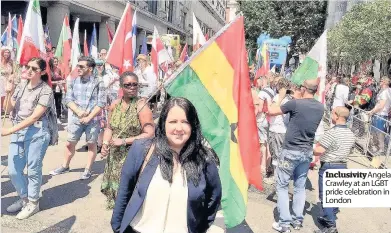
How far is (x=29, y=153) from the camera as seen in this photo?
4.29m

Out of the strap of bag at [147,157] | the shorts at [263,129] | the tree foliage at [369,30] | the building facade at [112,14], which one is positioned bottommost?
the shorts at [263,129]

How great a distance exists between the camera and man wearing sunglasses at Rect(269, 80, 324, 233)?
4.33m

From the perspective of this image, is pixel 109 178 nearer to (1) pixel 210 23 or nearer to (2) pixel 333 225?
(2) pixel 333 225

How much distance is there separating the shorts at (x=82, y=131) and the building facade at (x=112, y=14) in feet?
41.0

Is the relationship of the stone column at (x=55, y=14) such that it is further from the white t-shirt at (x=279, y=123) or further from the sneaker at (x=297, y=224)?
the sneaker at (x=297, y=224)

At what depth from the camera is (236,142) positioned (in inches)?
134

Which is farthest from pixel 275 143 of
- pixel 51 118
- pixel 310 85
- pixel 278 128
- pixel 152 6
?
pixel 152 6

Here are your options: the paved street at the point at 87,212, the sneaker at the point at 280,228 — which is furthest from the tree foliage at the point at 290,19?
the sneaker at the point at 280,228

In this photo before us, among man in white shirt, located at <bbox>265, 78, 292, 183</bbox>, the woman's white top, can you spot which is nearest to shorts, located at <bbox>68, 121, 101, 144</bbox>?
man in white shirt, located at <bbox>265, 78, 292, 183</bbox>

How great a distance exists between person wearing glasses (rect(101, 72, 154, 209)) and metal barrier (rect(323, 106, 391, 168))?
513 cm

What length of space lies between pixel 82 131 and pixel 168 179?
400cm

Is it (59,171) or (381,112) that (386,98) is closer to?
(381,112)

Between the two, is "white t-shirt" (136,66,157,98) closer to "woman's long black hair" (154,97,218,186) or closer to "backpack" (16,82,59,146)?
"backpack" (16,82,59,146)

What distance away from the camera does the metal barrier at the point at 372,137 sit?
7.91 meters
